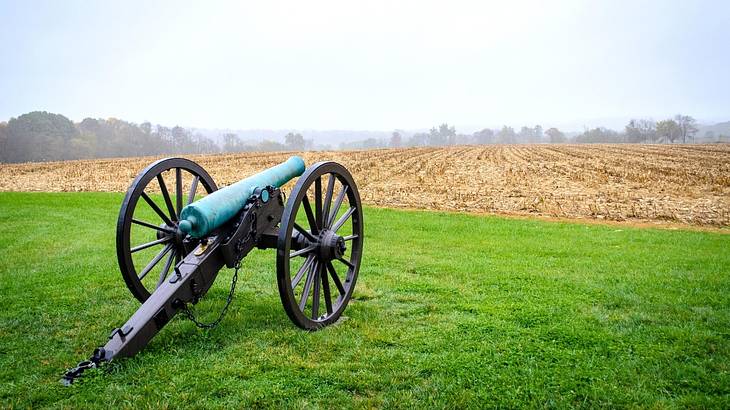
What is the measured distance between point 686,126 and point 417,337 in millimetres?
118299

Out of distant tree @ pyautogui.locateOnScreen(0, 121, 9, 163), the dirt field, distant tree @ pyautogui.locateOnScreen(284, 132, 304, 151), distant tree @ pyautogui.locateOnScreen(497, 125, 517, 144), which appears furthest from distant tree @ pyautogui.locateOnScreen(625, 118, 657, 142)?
distant tree @ pyautogui.locateOnScreen(0, 121, 9, 163)

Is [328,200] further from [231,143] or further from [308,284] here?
[231,143]

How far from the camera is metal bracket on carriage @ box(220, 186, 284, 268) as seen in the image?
15.1 feet

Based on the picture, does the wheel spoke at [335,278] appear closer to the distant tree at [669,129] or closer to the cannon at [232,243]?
the cannon at [232,243]

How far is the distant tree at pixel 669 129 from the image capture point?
10231cm

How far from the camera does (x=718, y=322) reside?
17.3 feet

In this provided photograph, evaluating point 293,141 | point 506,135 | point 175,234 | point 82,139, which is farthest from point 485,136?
point 175,234

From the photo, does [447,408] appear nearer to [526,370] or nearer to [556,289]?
→ [526,370]

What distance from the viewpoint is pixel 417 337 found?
482 cm

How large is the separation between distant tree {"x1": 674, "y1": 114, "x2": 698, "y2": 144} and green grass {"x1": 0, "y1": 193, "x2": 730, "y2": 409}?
110449 mm

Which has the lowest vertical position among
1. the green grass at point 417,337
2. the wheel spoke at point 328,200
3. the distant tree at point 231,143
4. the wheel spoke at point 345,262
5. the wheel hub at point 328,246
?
the green grass at point 417,337

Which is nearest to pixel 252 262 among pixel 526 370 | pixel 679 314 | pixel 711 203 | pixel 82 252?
pixel 82 252

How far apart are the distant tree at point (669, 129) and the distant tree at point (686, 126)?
0.94 metres

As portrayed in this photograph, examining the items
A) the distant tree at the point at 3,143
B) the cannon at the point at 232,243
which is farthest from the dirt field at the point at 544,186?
the distant tree at the point at 3,143
